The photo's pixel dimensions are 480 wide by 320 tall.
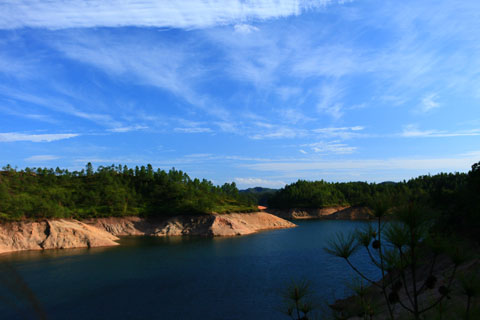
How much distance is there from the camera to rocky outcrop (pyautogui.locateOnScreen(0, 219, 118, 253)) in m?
47.5

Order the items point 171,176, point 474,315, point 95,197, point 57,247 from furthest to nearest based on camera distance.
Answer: point 171,176 < point 95,197 < point 57,247 < point 474,315

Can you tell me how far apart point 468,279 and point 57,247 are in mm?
54966

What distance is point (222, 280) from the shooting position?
29094mm

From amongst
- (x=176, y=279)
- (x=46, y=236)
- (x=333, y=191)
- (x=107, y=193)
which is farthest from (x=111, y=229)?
(x=333, y=191)

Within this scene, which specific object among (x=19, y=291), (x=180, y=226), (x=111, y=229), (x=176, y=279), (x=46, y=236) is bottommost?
(x=176, y=279)

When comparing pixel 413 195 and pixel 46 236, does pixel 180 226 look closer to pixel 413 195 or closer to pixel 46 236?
pixel 46 236

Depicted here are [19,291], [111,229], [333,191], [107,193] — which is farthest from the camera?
[333,191]

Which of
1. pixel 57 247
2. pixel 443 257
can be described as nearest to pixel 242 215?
pixel 57 247

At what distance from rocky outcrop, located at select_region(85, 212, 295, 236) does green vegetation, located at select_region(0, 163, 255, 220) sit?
6.19ft

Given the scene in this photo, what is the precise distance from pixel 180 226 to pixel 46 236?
2738 centimetres

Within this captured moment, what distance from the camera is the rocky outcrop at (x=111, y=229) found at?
48281 millimetres

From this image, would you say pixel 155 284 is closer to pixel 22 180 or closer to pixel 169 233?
pixel 169 233

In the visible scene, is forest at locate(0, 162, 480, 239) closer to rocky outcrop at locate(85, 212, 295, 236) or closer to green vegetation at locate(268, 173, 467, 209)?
rocky outcrop at locate(85, 212, 295, 236)

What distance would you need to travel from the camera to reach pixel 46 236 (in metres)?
49.7
